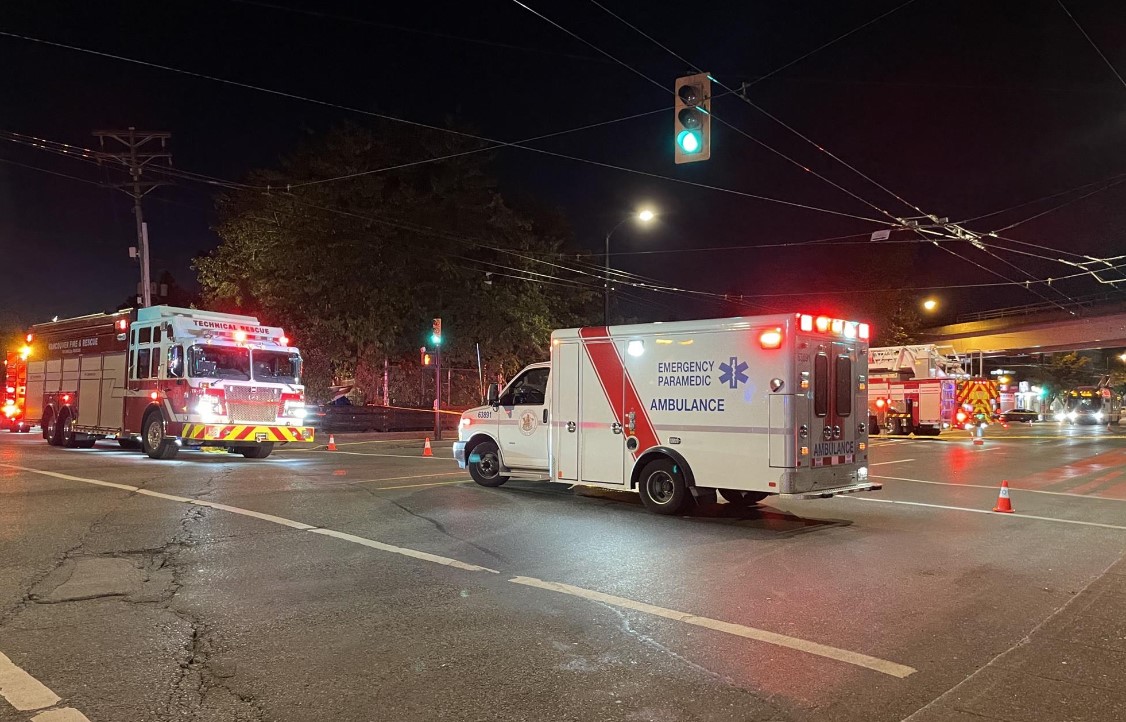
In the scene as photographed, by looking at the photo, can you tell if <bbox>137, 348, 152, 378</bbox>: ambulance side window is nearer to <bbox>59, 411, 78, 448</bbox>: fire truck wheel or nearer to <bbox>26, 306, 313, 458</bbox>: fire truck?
<bbox>26, 306, 313, 458</bbox>: fire truck

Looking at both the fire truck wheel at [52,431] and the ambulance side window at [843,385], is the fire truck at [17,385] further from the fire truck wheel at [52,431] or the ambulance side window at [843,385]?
the ambulance side window at [843,385]

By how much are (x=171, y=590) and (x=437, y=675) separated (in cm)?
294

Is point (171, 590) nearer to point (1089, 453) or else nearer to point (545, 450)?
point (545, 450)

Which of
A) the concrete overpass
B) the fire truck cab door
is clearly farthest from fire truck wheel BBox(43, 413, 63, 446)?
the concrete overpass

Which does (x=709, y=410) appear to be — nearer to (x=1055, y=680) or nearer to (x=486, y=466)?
(x=486, y=466)

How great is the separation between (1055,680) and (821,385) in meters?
5.69

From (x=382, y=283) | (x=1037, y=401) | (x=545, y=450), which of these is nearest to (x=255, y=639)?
(x=545, y=450)

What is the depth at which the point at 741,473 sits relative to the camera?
978 centimetres

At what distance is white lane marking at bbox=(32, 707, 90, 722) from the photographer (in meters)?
3.82

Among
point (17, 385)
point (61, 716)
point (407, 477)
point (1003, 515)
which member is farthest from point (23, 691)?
point (17, 385)

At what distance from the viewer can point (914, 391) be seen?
107 feet

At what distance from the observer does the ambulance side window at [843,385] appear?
10211 millimetres

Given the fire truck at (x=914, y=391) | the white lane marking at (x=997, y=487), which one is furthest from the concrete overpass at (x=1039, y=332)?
the white lane marking at (x=997, y=487)

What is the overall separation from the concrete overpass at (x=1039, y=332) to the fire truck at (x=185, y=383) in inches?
1706
